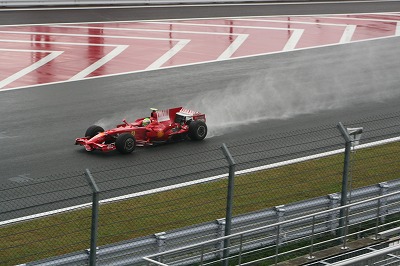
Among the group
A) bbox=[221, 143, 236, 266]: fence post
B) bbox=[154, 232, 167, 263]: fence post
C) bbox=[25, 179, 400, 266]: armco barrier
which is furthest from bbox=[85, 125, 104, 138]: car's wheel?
bbox=[221, 143, 236, 266]: fence post

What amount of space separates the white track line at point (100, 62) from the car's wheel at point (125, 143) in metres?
8.53

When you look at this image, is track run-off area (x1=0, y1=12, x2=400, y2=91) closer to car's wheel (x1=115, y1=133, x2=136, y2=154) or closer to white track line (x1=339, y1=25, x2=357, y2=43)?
white track line (x1=339, y1=25, x2=357, y2=43)

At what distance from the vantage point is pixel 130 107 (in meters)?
27.5

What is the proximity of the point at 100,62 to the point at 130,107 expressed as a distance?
6446 millimetres

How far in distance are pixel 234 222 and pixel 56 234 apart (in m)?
3.08

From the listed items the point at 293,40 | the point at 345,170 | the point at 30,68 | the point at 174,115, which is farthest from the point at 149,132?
the point at 293,40

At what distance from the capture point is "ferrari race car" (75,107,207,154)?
74.8 feet

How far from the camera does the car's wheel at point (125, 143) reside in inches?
886

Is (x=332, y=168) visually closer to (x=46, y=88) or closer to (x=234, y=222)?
(x=234, y=222)

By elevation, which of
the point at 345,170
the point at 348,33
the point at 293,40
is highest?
the point at 348,33

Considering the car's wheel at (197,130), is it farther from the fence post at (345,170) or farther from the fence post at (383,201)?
the fence post at (345,170)

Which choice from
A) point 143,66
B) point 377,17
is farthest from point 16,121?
point 377,17

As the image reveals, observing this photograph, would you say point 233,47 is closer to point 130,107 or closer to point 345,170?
point 130,107

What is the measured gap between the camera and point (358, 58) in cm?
3581
